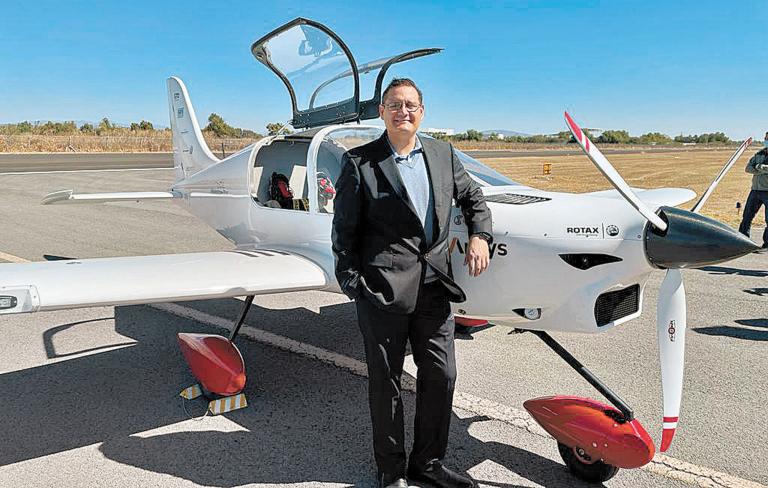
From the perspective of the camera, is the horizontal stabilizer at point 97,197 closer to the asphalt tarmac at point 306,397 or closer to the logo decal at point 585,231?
the asphalt tarmac at point 306,397

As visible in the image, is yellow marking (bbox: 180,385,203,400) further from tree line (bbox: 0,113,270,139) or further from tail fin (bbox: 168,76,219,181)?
tree line (bbox: 0,113,270,139)

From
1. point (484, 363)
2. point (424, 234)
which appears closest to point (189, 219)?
point (484, 363)

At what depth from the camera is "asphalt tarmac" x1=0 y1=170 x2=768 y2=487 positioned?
10.2ft

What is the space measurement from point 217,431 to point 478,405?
66.5 inches

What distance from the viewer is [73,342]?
5074 mm

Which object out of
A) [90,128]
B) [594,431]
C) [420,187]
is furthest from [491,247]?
[90,128]

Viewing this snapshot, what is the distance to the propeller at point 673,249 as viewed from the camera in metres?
2.50

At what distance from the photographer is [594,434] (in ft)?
9.57

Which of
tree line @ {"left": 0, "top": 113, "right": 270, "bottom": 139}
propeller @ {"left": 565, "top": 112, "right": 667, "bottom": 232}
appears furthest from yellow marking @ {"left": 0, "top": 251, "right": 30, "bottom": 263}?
tree line @ {"left": 0, "top": 113, "right": 270, "bottom": 139}

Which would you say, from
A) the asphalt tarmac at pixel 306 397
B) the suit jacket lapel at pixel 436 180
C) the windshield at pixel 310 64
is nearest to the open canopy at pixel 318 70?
the windshield at pixel 310 64

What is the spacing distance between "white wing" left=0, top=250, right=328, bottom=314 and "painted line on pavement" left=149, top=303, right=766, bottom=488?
877 millimetres

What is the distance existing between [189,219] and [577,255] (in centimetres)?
1070

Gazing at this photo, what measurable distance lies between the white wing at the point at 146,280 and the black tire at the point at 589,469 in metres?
1.96

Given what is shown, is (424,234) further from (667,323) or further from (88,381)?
(88,381)
